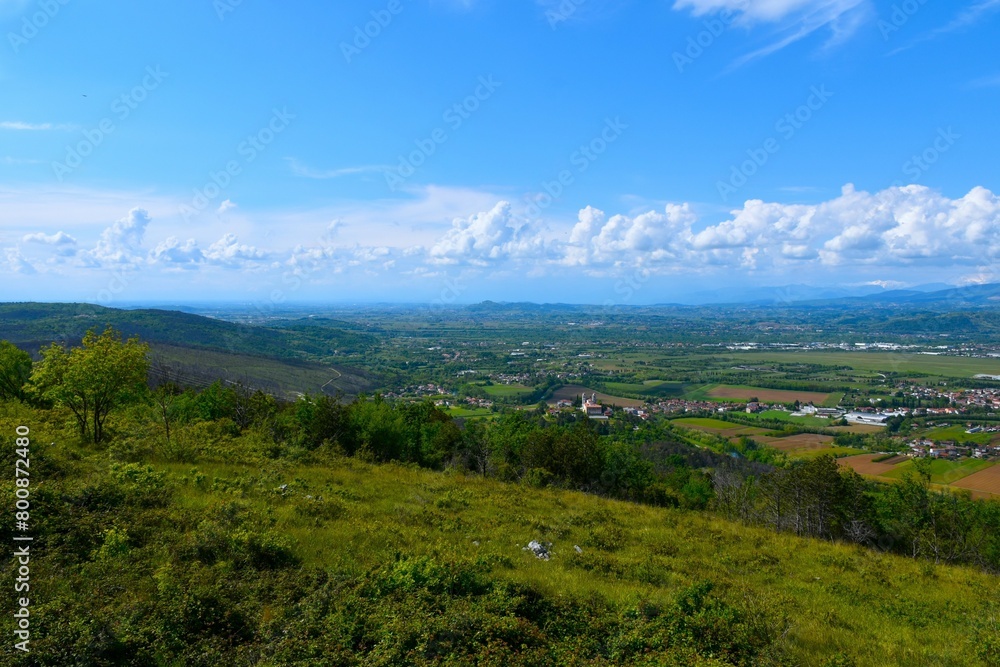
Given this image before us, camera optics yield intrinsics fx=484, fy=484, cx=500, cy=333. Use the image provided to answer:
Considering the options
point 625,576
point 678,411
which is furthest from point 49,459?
point 678,411

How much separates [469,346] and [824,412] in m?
117

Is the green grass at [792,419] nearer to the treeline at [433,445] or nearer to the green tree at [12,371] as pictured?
the treeline at [433,445]

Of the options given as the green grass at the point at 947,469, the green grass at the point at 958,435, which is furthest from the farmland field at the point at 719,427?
the green grass at the point at 947,469

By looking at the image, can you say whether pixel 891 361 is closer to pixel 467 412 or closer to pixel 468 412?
pixel 468 412

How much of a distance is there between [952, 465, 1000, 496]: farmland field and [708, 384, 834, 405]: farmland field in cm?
4449

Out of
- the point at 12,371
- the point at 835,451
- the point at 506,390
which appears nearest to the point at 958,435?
the point at 835,451

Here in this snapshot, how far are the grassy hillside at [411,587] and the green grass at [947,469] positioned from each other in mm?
44286

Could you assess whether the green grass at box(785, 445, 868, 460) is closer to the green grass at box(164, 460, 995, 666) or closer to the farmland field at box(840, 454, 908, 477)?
the farmland field at box(840, 454, 908, 477)

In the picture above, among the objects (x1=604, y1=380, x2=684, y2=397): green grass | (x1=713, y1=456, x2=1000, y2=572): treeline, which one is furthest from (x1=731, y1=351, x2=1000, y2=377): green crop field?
(x1=713, y1=456, x2=1000, y2=572): treeline

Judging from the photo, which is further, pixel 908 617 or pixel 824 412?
pixel 824 412

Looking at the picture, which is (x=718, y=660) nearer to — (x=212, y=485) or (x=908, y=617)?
(x=908, y=617)

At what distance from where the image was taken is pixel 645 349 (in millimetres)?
175625

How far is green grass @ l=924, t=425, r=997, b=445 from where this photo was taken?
204 feet

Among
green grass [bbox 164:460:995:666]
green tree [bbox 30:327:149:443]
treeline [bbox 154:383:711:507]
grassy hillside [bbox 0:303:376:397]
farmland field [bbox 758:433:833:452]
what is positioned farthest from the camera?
grassy hillside [bbox 0:303:376:397]
